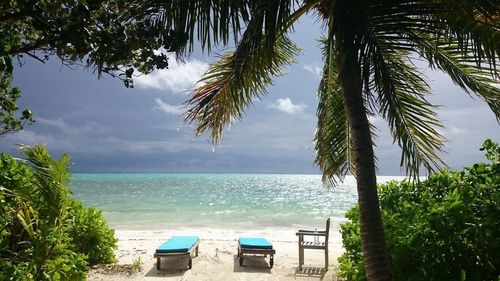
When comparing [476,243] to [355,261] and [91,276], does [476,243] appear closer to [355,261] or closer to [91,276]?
[355,261]

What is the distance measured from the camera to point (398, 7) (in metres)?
3.18

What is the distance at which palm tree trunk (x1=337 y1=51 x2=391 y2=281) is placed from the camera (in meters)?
3.14

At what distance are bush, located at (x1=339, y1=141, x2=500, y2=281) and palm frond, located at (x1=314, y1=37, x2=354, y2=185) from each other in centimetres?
153

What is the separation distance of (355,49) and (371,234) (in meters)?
1.65

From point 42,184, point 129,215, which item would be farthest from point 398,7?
point 129,215

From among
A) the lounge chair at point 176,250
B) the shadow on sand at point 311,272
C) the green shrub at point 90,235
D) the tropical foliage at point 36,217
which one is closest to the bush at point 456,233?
the shadow on sand at point 311,272

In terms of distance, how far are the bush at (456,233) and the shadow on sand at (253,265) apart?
4.10 m

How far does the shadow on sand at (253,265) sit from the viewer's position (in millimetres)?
7879

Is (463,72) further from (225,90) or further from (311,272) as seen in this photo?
(311,272)

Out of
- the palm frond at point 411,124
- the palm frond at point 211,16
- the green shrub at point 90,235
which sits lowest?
the green shrub at point 90,235

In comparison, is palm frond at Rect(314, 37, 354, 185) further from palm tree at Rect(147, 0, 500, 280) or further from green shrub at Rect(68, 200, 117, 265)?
green shrub at Rect(68, 200, 117, 265)

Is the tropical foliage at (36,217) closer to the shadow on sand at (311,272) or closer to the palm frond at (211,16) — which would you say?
the palm frond at (211,16)

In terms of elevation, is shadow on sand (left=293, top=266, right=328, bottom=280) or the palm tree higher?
the palm tree

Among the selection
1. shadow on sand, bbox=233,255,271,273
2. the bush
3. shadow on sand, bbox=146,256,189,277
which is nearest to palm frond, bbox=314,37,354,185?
the bush
